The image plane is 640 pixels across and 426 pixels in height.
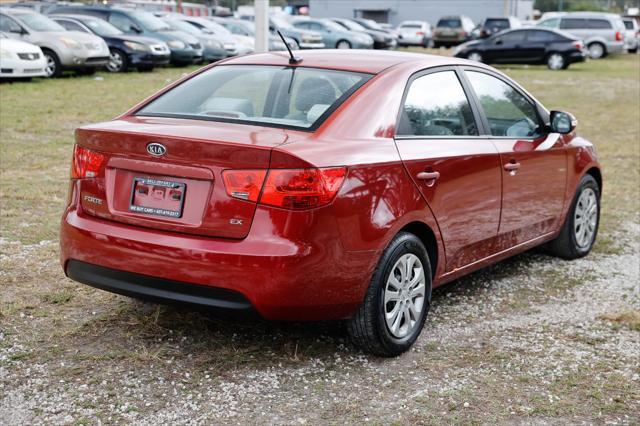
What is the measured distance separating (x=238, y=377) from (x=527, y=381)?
4.56 feet

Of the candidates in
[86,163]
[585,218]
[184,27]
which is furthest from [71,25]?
[86,163]

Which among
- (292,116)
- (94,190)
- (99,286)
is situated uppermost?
(292,116)

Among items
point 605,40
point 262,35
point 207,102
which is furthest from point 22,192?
point 605,40

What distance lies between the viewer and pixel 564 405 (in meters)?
4.03

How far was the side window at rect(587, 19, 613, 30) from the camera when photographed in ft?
126

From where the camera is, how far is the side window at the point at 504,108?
18.2 feet

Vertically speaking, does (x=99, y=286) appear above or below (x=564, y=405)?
above

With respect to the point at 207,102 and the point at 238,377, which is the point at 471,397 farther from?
the point at 207,102

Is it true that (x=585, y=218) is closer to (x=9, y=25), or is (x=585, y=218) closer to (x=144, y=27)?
(x=9, y=25)

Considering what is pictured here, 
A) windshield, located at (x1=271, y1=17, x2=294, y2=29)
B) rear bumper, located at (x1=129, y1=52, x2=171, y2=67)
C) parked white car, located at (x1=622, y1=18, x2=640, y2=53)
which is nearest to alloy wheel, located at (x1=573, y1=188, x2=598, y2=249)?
rear bumper, located at (x1=129, y1=52, x2=171, y2=67)

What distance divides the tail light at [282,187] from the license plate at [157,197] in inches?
10.4

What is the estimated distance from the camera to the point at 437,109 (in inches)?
197

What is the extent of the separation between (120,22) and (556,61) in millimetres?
15205

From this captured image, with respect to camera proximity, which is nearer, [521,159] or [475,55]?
[521,159]
